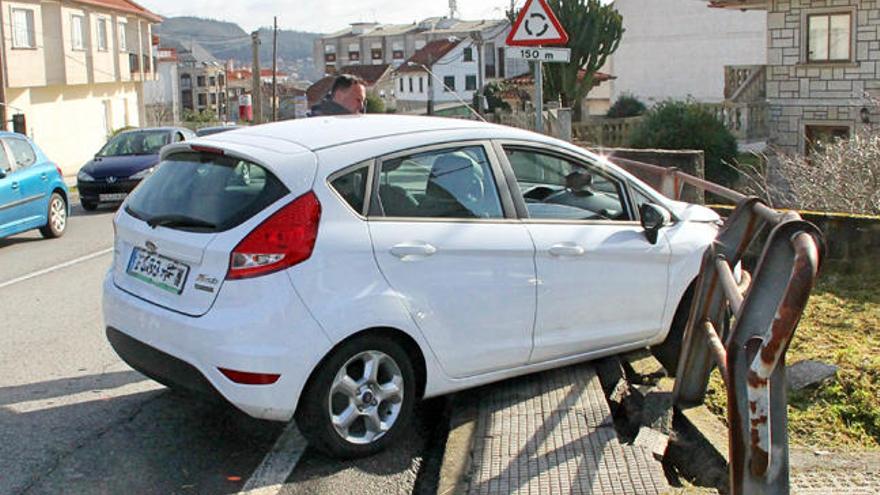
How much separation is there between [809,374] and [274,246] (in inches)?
127

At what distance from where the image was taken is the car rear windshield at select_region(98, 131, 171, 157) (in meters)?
20.0

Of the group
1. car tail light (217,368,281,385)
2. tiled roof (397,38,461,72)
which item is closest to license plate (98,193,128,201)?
car tail light (217,368,281,385)

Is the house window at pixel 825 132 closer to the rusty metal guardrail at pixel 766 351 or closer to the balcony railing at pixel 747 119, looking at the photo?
the balcony railing at pixel 747 119

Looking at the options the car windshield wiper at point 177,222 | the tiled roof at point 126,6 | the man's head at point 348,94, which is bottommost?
the car windshield wiper at point 177,222

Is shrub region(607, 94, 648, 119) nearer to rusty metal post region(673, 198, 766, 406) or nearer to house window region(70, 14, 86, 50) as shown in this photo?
house window region(70, 14, 86, 50)

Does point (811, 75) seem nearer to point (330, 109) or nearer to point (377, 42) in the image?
point (330, 109)

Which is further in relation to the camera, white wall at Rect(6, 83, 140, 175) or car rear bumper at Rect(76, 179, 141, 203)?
white wall at Rect(6, 83, 140, 175)

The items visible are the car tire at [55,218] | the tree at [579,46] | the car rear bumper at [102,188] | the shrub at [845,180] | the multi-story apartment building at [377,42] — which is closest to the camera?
the shrub at [845,180]

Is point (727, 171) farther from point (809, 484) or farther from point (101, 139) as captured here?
point (101, 139)

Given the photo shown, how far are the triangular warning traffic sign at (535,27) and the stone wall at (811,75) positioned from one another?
15478mm

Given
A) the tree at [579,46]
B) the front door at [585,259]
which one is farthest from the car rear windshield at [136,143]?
the tree at [579,46]

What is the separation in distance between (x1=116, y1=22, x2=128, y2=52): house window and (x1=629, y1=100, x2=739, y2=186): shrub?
3183 centimetres

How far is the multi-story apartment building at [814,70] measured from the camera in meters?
24.8

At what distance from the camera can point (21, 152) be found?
13812mm
